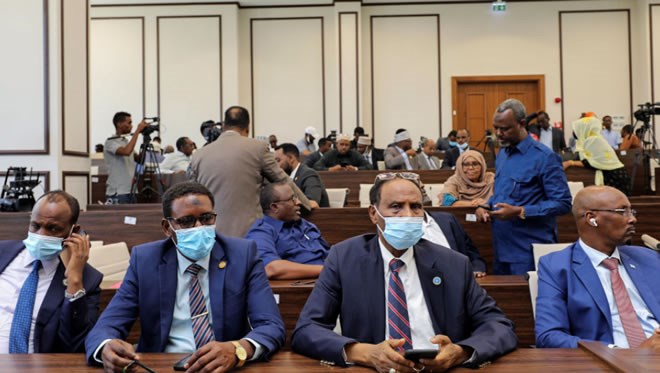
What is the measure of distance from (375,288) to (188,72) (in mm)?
10052

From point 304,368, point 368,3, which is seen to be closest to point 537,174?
point 304,368

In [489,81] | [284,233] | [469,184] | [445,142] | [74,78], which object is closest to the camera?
[284,233]

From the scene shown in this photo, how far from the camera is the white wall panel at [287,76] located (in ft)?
37.5

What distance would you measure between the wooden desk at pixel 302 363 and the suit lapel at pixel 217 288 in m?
0.25

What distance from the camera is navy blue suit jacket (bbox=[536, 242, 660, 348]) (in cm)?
202

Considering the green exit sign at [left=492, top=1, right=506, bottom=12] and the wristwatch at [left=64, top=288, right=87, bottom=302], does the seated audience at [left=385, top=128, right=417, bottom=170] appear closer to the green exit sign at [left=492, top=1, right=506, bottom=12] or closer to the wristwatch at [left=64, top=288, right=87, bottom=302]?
the green exit sign at [left=492, top=1, right=506, bottom=12]

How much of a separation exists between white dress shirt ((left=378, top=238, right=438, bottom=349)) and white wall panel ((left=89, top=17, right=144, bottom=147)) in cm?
1030

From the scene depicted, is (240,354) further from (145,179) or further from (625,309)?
(145,179)

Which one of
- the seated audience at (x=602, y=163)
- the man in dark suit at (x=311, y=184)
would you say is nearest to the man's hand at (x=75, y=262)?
the man in dark suit at (x=311, y=184)

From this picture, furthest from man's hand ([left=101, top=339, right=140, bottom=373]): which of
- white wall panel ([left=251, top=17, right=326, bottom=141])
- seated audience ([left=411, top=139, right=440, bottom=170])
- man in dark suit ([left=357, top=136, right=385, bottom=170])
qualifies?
white wall panel ([left=251, top=17, right=326, bottom=141])

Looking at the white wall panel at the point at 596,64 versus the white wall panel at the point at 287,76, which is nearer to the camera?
the white wall panel at the point at 596,64

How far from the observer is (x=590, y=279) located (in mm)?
2098

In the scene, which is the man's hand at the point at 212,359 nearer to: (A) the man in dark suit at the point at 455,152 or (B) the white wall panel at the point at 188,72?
(A) the man in dark suit at the point at 455,152

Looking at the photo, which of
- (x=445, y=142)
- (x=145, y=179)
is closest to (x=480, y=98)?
(x=445, y=142)
